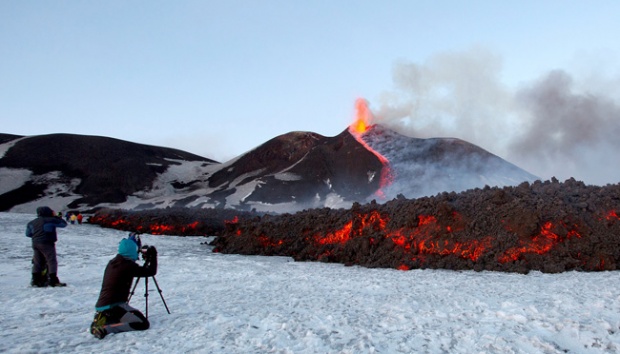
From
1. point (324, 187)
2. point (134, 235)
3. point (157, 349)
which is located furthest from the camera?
point (324, 187)

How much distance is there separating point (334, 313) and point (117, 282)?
3744 mm

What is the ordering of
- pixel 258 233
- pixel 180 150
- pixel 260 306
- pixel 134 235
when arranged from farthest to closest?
pixel 180 150 < pixel 258 233 < pixel 260 306 < pixel 134 235

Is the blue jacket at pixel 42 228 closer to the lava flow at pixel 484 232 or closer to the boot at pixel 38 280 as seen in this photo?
the boot at pixel 38 280

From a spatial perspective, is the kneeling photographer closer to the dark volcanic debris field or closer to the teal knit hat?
the teal knit hat

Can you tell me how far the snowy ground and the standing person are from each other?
35cm

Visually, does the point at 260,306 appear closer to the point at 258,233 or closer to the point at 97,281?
the point at 97,281

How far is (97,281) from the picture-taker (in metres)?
11.7

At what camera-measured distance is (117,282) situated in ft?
20.7

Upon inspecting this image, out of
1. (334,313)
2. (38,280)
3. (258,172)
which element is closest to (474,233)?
(334,313)

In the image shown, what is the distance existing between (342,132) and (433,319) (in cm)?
7275

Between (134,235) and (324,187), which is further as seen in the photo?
(324,187)

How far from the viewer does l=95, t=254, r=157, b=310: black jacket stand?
20.5 feet

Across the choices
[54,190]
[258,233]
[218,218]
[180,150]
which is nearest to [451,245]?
[258,233]

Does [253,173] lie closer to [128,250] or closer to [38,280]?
[38,280]
